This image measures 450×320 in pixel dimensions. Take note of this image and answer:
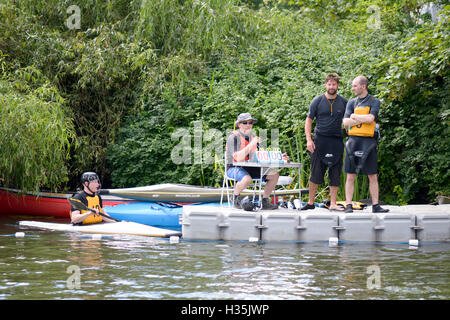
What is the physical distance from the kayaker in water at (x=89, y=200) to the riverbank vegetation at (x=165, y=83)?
256 cm

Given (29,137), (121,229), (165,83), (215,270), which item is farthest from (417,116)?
(29,137)

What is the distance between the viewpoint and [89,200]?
38.8 ft

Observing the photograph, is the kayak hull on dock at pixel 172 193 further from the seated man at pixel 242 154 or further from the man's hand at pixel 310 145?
the man's hand at pixel 310 145

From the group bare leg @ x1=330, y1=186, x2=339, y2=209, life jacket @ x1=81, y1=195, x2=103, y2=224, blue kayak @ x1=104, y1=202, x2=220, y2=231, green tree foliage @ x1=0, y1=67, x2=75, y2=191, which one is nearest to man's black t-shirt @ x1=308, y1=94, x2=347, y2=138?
bare leg @ x1=330, y1=186, x2=339, y2=209

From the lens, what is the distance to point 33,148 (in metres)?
13.7

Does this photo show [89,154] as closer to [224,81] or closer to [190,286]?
[224,81]

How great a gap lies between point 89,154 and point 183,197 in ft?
13.3

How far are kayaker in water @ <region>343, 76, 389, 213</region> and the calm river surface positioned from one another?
1237 mm

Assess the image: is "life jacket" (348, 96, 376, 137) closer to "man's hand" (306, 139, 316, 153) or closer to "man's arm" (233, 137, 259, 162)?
"man's hand" (306, 139, 316, 153)

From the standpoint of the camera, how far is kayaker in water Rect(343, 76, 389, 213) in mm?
10305

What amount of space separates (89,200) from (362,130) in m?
4.93

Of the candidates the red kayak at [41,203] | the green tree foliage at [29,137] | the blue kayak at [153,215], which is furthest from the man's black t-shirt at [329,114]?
the red kayak at [41,203]

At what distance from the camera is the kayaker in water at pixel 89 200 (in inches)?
456

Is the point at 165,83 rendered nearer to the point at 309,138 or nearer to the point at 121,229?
the point at 121,229
